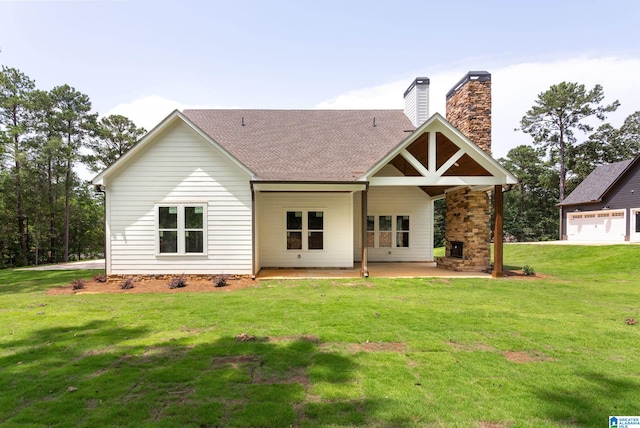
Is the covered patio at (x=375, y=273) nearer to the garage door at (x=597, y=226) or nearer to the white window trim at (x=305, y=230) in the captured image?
the white window trim at (x=305, y=230)

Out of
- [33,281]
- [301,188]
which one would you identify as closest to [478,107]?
[301,188]

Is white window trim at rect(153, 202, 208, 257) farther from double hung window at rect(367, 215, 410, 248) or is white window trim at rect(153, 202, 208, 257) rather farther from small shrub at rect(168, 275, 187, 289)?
double hung window at rect(367, 215, 410, 248)

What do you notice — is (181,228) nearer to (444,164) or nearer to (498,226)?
(444,164)

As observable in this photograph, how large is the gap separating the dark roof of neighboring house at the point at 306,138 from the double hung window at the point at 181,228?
8.04 ft

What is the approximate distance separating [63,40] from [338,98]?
22.2m

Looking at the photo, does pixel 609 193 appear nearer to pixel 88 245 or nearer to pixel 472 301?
pixel 472 301

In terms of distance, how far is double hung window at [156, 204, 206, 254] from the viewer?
1017 cm

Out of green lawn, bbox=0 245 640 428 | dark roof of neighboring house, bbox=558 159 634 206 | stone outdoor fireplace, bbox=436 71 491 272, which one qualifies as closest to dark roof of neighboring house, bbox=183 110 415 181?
stone outdoor fireplace, bbox=436 71 491 272

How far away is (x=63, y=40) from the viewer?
10.9 metres

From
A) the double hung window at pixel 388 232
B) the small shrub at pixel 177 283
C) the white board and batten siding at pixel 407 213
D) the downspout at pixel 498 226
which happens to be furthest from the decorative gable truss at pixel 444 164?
the small shrub at pixel 177 283

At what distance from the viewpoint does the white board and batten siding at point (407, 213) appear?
1455 cm

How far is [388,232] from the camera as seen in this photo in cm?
1467

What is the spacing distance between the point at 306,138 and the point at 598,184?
87.5 feet

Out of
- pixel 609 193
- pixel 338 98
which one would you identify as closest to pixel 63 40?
pixel 338 98
